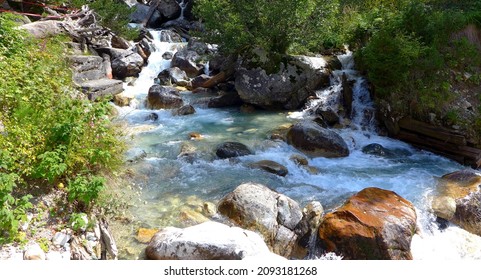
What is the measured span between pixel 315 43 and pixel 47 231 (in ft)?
35.7

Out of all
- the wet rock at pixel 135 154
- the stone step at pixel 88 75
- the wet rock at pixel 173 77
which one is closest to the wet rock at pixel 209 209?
the wet rock at pixel 135 154

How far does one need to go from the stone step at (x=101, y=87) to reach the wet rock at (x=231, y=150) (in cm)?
477

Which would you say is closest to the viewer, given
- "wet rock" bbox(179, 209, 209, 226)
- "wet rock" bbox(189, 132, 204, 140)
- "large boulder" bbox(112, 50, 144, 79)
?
"wet rock" bbox(179, 209, 209, 226)

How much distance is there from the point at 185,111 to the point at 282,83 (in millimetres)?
3593

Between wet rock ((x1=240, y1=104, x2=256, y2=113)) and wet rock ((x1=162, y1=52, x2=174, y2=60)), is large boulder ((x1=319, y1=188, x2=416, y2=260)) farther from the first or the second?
wet rock ((x1=162, y1=52, x2=174, y2=60))

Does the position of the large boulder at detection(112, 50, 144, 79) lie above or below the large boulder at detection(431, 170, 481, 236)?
above

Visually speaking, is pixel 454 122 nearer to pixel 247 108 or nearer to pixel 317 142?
pixel 317 142

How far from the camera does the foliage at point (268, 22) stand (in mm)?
11703

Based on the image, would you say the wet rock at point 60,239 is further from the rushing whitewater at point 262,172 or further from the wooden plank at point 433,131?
the wooden plank at point 433,131

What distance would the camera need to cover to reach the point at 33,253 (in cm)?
365

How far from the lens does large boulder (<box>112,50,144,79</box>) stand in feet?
47.8

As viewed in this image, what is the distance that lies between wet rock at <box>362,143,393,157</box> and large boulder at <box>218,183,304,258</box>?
13.8 ft

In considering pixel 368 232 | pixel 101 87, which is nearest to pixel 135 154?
pixel 101 87

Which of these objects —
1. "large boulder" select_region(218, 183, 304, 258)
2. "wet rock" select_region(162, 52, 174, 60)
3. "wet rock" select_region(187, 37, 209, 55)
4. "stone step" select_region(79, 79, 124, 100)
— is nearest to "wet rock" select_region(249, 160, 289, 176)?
"large boulder" select_region(218, 183, 304, 258)
